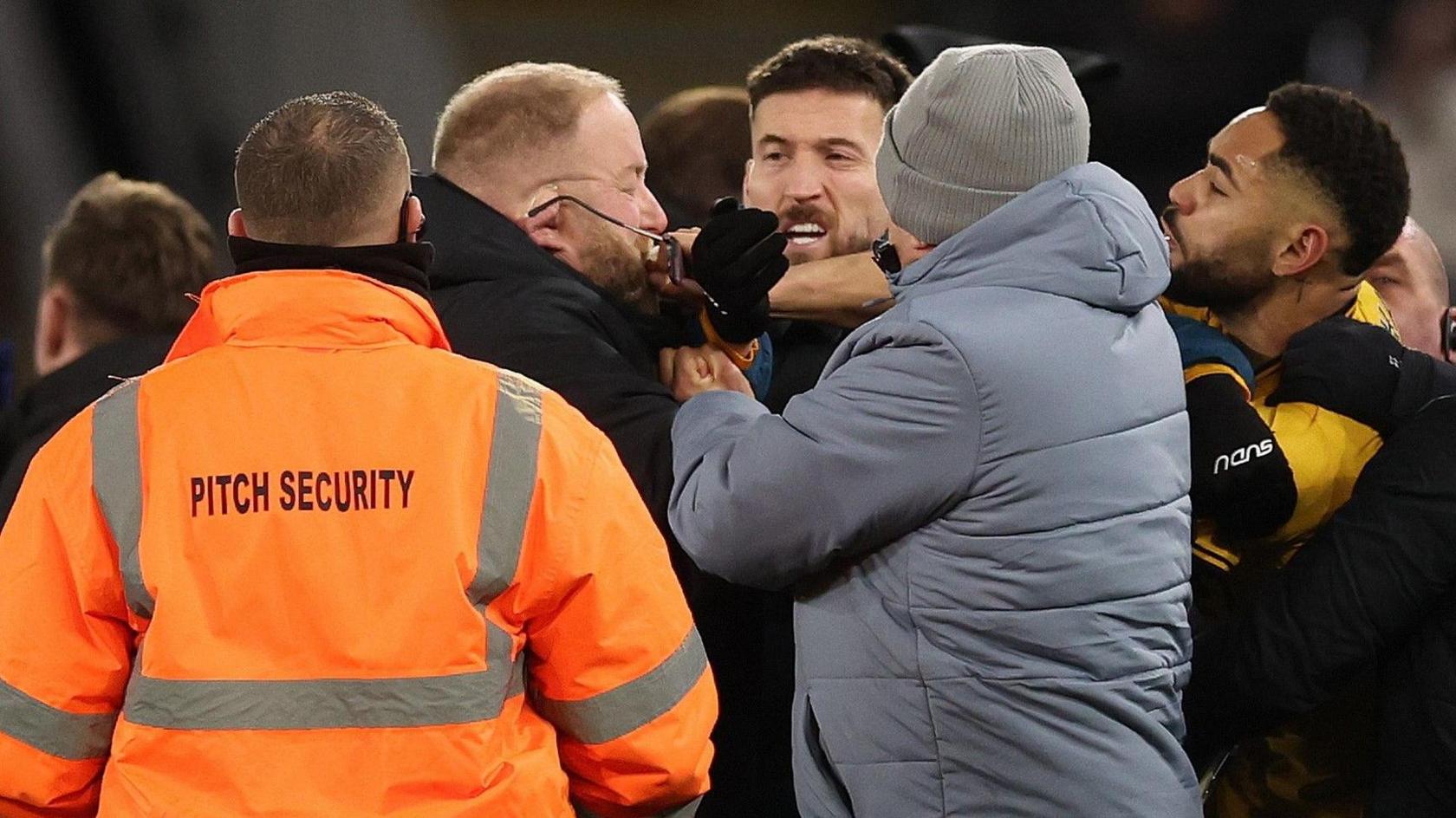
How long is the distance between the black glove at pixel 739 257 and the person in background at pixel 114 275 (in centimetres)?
133

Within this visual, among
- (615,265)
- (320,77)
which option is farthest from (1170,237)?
(320,77)

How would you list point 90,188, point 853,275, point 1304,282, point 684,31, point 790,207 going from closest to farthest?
point 1304,282 < point 853,275 < point 790,207 < point 90,188 < point 684,31

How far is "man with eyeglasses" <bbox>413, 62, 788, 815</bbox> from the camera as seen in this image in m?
2.24

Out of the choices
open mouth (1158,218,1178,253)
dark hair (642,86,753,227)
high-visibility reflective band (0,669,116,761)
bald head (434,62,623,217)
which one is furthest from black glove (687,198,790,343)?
dark hair (642,86,753,227)

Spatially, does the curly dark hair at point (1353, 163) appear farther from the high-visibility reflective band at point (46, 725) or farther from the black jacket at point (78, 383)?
the black jacket at point (78, 383)

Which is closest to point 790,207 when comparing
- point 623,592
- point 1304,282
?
point 1304,282

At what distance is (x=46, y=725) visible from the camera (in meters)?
1.74

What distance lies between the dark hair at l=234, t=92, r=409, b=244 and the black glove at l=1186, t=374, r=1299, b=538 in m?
1.02

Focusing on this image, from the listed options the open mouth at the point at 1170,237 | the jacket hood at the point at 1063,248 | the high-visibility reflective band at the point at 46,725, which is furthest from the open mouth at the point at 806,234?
the high-visibility reflective band at the point at 46,725

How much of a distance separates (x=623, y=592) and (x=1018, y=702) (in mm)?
461

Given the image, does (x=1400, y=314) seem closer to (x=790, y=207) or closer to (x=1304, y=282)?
(x=1304, y=282)

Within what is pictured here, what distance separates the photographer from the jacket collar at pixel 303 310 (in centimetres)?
177

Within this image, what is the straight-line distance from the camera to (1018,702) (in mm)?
1920

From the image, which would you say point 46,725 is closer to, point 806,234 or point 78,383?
point 78,383
